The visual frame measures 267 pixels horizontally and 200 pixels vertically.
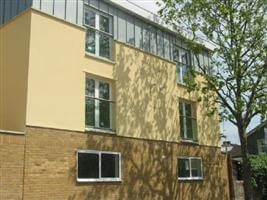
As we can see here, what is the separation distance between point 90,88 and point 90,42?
73.9 inches

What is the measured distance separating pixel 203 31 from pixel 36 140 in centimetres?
1013

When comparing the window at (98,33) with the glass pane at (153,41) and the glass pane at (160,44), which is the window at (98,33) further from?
the glass pane at (160,44)

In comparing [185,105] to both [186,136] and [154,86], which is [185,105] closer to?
[186,136]

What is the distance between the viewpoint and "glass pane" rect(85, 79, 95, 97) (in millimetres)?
14556

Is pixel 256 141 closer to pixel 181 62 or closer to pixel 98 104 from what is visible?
pixel 181 62

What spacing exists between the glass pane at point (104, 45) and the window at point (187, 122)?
571 centimetres

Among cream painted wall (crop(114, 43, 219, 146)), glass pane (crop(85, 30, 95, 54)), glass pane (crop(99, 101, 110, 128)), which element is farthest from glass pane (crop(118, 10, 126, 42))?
glass pane (crop(99, 101, 110, 128))

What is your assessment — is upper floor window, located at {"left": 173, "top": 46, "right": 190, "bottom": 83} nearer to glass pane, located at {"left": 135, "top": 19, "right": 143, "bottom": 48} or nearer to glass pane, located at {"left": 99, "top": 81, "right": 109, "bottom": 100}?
glass pane, located at {"left": 135, "top": 19, "right": 143, "bottom": 48}

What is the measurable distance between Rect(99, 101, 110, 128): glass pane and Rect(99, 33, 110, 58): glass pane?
80.2 inches

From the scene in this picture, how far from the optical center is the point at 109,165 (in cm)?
1447

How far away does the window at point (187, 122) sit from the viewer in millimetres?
19422

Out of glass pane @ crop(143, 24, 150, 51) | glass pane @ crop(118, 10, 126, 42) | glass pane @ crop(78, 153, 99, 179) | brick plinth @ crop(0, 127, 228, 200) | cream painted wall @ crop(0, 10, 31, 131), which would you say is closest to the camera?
brick plinth @ crop(0, 127, 228, 200)

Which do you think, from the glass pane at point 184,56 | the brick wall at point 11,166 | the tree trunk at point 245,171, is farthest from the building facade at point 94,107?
the tree trunk at point 245,171

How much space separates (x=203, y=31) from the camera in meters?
18.3
